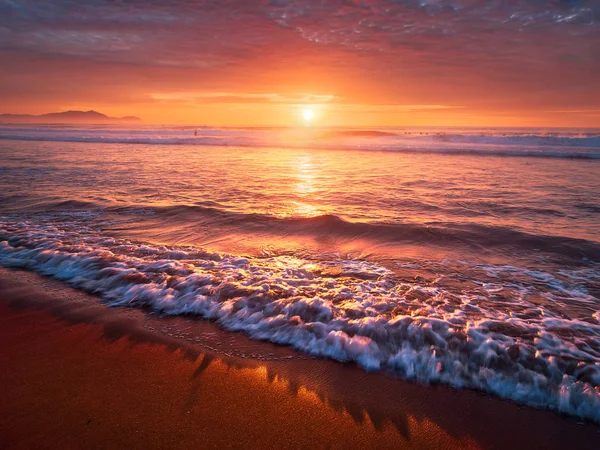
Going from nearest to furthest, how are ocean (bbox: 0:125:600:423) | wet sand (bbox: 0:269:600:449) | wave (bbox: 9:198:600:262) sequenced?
wet sand (bbox: 0:269:600:449), ocean (bbox: 0:125:600:423), wave (bbox: 9:198:600:262)

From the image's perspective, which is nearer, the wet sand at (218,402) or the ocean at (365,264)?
the wet sand at (218,402)

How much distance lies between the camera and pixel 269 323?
3.50 m

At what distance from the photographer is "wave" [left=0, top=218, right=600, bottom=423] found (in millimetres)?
2873

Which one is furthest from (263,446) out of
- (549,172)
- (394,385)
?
(549,172)

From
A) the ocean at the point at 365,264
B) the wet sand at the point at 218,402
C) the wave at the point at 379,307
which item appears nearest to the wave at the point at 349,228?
the ocean at the point at 365,264

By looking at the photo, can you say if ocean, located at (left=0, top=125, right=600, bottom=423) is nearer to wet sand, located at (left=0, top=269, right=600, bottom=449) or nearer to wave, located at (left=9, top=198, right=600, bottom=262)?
wave, located at (left=9, top=198, right=600, bottom=262)

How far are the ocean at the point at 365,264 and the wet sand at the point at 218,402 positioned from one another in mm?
214

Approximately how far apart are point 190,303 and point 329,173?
394 inches

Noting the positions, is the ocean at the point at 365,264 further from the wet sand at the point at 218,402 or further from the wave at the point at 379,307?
the wet sand at the point at 218,402

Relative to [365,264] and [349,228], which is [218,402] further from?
[349,228]

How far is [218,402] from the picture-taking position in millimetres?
2578

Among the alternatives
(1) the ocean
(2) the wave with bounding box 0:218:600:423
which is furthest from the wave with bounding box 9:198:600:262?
(2) the wave with bounding box 0:218:600:423

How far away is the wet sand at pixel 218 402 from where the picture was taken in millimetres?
2287

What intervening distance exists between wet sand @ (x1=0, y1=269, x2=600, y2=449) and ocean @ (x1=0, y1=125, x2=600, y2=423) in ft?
0.70
